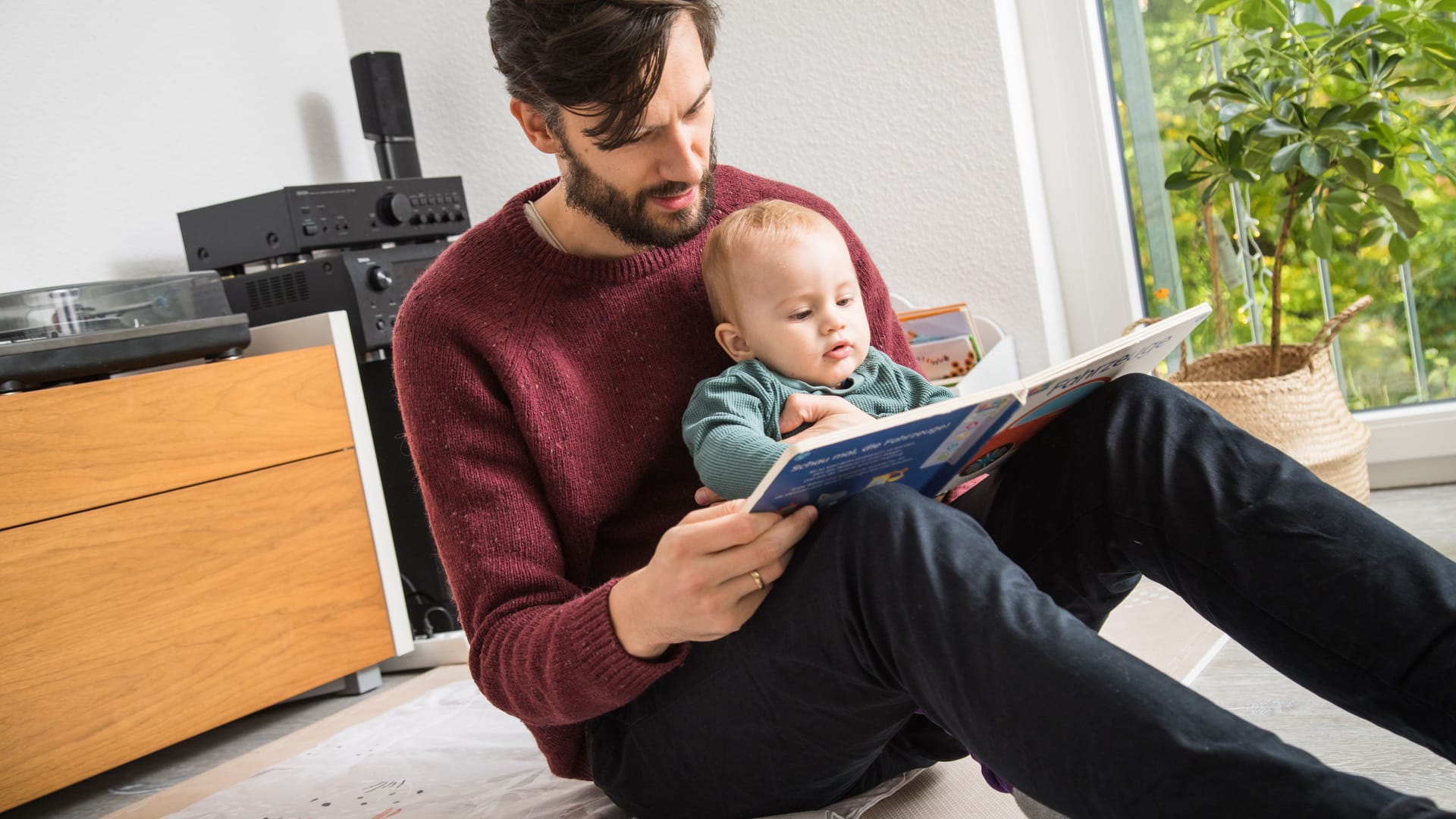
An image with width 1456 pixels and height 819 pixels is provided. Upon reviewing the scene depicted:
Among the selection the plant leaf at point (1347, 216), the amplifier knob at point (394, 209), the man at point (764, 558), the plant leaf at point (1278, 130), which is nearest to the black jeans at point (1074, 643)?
the man at point (764, 558)

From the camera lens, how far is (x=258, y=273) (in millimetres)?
2162

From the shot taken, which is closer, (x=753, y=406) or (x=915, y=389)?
(x=753, y=406)

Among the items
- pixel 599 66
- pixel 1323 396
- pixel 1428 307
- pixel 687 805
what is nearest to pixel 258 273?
pixel 599 66

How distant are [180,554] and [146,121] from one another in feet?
3.29

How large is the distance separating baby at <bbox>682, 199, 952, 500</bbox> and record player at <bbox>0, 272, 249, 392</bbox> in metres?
1.08

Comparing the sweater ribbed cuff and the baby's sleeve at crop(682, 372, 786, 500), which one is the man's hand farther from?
the sweater ribbed cuff

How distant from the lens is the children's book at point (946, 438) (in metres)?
0.73

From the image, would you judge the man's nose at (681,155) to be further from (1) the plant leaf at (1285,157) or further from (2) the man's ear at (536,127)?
(1) the plant leaf at (1285,157)

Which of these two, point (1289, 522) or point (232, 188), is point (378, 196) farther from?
point (1289, 522)

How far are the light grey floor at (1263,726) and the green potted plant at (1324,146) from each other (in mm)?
180

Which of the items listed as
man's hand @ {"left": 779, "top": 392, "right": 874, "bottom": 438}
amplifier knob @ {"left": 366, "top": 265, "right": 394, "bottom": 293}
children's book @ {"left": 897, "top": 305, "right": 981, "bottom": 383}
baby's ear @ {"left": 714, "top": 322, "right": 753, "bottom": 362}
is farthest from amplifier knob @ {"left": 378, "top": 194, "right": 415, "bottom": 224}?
man's hand @ {"left": 779, "top": 392, "right": 874, "bottom": 438}

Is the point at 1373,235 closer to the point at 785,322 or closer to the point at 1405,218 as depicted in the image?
the point at 1405,218

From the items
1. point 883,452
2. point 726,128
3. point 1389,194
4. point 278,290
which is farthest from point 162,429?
point 1389,194

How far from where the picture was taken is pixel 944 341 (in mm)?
1984
